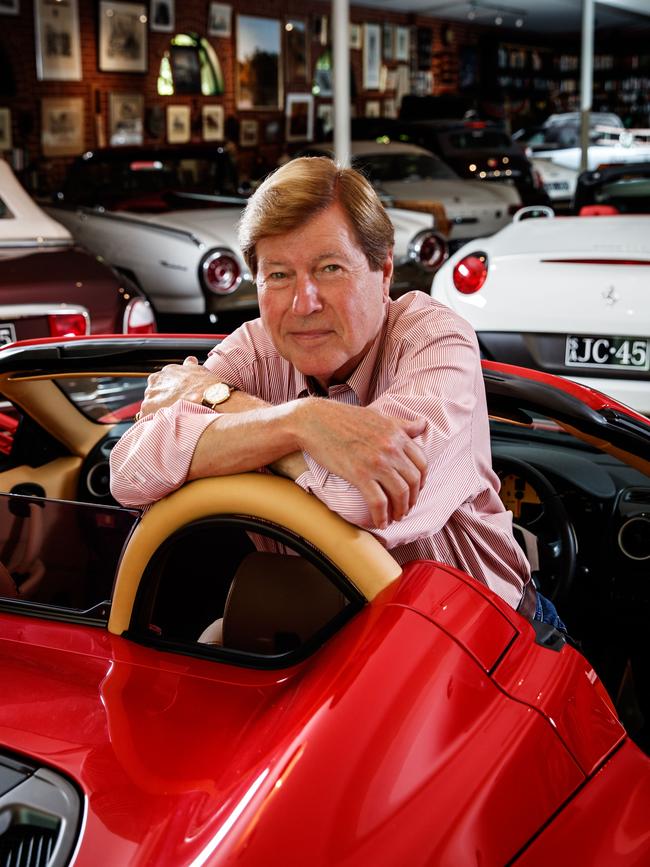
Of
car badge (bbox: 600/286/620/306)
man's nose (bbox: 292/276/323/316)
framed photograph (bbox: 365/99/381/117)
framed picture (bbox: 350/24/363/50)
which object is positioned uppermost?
framed picture (bbox: 350/24/363/50)

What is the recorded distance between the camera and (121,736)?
1.07m

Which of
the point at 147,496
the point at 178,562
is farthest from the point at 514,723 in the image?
the point at 178,562

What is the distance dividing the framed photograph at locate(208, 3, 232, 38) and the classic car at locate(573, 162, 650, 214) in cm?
1106

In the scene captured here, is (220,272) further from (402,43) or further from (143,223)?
(402,43)

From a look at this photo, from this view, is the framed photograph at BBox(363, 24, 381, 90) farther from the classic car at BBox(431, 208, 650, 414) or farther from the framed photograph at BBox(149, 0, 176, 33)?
the classic car at BBox(431, 208, 650, 414)

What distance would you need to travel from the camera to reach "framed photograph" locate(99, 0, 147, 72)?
45.5 ft

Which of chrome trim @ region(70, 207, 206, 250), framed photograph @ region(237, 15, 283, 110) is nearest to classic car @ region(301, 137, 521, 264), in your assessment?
chrome trim @ region(70, 207, 206, 250)

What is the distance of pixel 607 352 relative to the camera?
12.7ft

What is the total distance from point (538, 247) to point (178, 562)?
2.99m

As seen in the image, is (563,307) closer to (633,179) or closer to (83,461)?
(83,461)

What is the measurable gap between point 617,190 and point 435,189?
3.08 m

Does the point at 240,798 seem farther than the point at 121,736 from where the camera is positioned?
No

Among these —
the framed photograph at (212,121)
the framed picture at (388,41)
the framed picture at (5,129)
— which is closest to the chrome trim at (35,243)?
the framed picture at (5,129)

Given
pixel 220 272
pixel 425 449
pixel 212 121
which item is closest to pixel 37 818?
pixel 425 449
